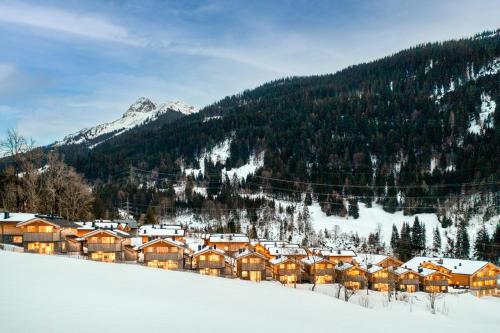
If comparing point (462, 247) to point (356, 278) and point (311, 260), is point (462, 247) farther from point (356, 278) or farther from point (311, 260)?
point (311, 260)

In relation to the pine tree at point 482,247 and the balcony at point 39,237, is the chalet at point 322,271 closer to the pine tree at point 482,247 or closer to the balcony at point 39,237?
the balcony at point 39,237

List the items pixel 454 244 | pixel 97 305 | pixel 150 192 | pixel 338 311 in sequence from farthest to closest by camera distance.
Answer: pixel 150 192, pixel 454 244, pixel 338 311, pixel 97 305

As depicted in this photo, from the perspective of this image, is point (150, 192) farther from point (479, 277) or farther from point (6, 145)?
point (479, 277)

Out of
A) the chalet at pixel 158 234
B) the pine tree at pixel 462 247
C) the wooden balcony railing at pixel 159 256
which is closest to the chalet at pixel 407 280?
the pine tree at pixel 462 247

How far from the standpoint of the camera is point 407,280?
71.2 meters

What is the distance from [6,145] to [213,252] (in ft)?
125

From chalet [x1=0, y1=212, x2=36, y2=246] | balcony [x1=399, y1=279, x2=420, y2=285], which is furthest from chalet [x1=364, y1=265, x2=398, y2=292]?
chalet [x1=0, y1=212, x2=36, y2=246]

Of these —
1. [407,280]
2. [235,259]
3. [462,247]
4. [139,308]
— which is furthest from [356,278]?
[139,308]

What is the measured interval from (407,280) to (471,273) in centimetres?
1417

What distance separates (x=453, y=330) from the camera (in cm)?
1919

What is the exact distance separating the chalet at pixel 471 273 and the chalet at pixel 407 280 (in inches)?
274

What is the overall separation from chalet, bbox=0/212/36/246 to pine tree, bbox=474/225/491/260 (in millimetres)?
99043

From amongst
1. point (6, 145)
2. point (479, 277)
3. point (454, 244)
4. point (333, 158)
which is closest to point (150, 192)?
point (333, 158)

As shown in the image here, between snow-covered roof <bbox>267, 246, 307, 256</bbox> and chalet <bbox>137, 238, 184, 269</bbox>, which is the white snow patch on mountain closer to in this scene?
snow-covered roof <bbox>267, 246, 307, 256</bbox>
